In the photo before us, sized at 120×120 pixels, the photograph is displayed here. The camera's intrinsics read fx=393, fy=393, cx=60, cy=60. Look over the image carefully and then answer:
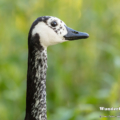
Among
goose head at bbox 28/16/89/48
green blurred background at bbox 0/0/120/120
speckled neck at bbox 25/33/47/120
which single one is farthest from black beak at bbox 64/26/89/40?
green blurred background at bbox 0/0/120/120

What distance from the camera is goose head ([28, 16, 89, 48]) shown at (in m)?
2.17

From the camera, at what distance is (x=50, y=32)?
7.23ft

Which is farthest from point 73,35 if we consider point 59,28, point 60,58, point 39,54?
point 60,58

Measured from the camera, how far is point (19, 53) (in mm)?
3832

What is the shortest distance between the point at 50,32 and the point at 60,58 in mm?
1535

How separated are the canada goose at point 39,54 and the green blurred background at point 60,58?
1146mm

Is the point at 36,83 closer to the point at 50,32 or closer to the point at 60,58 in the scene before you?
the point at 50,32

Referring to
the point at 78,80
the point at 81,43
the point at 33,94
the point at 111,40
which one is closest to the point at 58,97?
the point at 78,80

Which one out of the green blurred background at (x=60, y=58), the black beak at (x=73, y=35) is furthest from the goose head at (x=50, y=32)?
the green blurred background at (x=60, y=58)

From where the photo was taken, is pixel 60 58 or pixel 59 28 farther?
pixel 60 58

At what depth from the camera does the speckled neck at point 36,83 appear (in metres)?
2.17

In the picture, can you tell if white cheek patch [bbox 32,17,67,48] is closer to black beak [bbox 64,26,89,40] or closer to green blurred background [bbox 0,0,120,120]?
black beak [bbox 64,26,89,40]

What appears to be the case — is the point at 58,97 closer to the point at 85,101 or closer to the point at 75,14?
the point at 85,101

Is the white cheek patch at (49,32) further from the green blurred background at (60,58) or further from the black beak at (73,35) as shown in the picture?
the green blurred background at (60,58)
